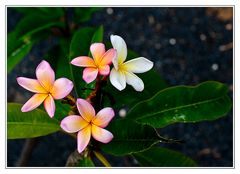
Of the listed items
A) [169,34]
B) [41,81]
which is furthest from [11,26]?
[41,81]

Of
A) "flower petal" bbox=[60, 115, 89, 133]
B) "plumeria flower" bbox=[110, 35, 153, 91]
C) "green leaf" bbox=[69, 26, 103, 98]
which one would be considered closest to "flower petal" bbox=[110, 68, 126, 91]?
"plumeria flower" bbox=[110, 35, 153, 91]

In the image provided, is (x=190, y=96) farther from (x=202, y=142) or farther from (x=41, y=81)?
(x=202, y=142)

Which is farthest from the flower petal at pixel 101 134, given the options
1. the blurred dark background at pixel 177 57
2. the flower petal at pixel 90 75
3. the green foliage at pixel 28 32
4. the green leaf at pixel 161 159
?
the blurred dark background at pixel 177 57

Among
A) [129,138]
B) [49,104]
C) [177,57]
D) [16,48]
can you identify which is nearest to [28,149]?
[16,48]

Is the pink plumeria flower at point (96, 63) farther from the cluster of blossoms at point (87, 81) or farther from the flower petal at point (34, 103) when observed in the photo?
the flower petal at point (34, 103)

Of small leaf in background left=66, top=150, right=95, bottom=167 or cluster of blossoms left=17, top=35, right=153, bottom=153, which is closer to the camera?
cluster of blossoms left=17, top=35, right=153, bottom=153

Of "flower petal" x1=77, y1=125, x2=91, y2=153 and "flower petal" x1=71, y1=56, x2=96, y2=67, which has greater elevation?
"flower petal" x1=71, y1=56, x2=96, y2=67

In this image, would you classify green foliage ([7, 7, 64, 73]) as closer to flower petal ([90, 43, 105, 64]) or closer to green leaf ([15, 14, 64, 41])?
green leaf ([15, 14, 64, 41])
